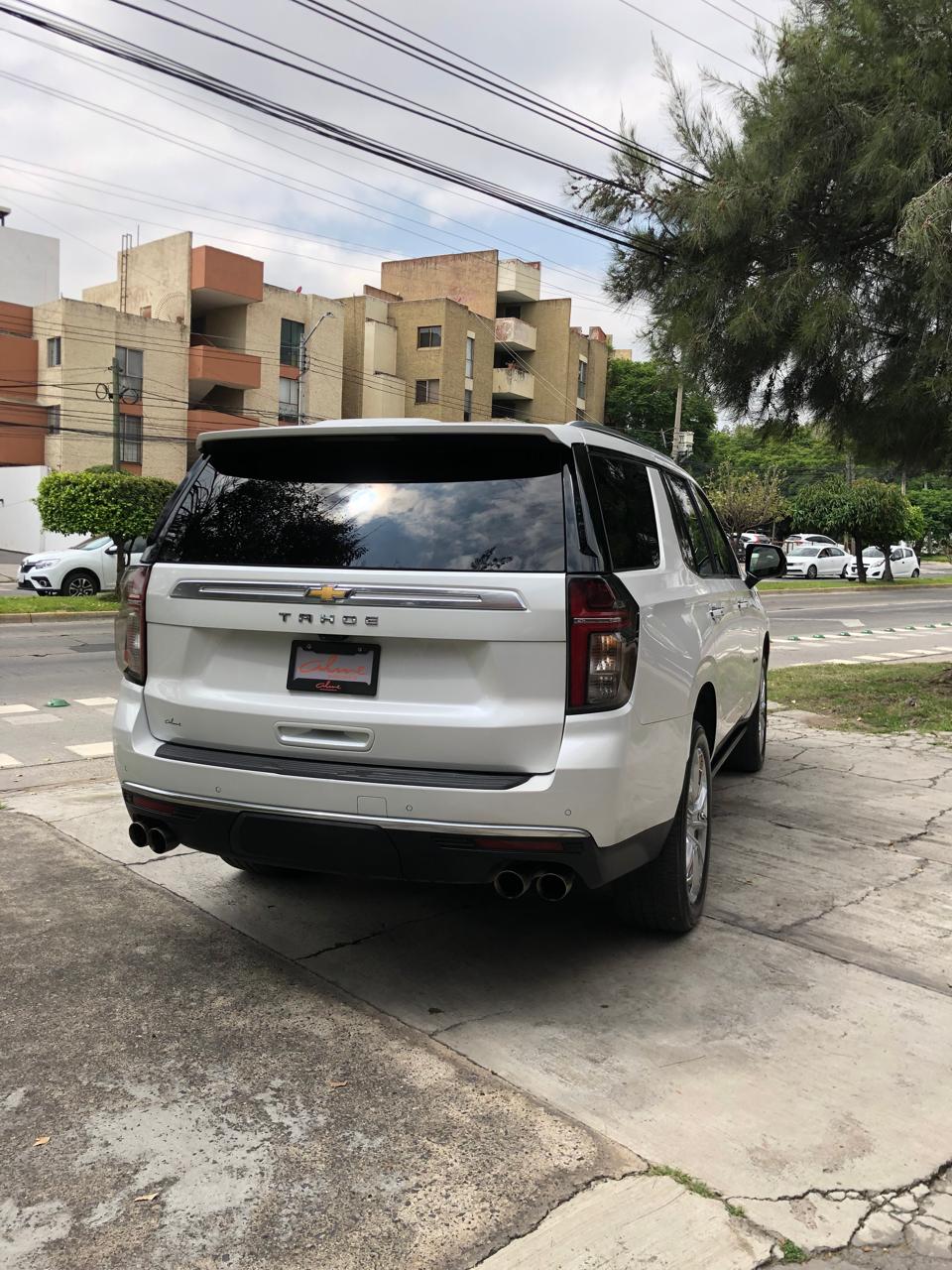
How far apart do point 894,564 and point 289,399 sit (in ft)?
86.6

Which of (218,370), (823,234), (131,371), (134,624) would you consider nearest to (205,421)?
(218,370)

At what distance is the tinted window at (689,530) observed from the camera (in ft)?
15.9

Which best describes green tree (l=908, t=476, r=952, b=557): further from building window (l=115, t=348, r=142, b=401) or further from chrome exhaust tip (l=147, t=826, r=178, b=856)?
chrome exhaust tip (l=147, t=826, r=178, b=856)

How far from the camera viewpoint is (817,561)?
43.2 m

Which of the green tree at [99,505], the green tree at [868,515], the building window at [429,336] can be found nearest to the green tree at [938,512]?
the green tree at [868,515]

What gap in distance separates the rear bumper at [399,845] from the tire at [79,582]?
1935cm

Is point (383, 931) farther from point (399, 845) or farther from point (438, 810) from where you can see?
point (438, 810)

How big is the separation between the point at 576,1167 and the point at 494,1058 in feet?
1.96

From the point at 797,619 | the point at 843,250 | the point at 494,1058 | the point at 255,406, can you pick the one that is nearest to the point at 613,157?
the point at 843,250

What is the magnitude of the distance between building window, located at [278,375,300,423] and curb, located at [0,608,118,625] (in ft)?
98.8

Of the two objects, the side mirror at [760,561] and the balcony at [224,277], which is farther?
the balcony at [224,277]

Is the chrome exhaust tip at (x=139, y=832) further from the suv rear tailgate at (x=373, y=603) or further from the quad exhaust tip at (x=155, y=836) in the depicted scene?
the suv rear tailgate at (x=373, y=603)

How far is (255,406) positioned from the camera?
1826 inches

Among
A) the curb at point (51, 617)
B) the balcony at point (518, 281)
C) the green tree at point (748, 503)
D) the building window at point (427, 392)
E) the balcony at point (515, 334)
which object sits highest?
the balcony at point (518, 281)
